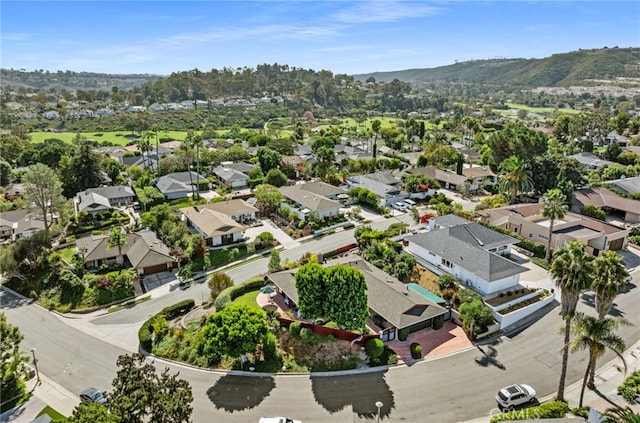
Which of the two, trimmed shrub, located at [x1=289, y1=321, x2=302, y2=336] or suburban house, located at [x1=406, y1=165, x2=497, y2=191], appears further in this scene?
suburban house, located at [x1=406, y1=165, x2=497, y2=191]

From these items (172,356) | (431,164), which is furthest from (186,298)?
(431,164)

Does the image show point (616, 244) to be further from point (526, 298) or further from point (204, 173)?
point (204, 173)

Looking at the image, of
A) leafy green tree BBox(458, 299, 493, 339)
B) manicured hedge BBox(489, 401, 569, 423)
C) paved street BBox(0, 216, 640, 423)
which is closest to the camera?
manicured hedge BBox(489, 401, 569, 423)

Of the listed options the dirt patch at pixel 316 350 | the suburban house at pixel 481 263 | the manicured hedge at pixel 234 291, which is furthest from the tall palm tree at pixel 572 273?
the manicured hedge at pixel 234 291

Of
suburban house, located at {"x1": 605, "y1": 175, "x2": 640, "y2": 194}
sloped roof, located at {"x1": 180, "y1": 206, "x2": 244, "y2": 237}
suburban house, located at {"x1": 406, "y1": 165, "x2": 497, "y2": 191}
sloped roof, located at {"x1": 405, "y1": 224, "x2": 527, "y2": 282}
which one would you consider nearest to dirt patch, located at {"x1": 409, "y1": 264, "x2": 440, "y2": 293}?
sloped roof, located at {"x1": 405, "y1": 224, "x2": 527, "y2": 282}

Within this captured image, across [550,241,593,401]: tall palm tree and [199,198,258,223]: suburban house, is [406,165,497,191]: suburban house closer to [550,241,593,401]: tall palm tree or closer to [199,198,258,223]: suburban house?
[199,198,258,223]: suburban house

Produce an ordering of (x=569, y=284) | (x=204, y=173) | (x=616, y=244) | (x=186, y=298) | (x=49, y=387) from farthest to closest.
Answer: (x=204, y=173) → (x=616, y=244) → (x=186, y=298) → (x=49, y=387) → (x=569, y=284)
